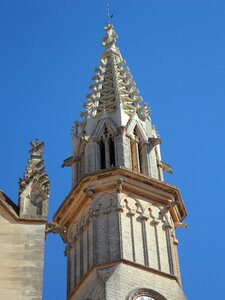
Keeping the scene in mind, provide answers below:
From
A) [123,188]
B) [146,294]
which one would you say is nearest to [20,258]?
[146,294]

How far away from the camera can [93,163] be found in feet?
92.8

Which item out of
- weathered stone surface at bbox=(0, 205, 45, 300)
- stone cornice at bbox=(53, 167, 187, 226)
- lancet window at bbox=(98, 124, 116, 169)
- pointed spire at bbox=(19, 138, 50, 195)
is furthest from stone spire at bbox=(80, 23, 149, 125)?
weathered stone surface at bbox=(0, 205, 45, 300)

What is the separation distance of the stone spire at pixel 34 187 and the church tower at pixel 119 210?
229 inches

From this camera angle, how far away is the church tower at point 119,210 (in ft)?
79.6

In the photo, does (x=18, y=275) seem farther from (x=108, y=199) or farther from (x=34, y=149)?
(x=108, y=199)

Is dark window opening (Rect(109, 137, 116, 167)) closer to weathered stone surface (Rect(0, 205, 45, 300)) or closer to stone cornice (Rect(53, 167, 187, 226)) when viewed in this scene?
stone cornice (Rect(53, 167, 187, 226))

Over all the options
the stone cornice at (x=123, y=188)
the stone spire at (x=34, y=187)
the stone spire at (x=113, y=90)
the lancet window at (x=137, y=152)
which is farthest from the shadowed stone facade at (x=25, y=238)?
the stone spire at (x=113, y=90)

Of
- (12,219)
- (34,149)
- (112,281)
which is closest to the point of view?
(12,219)

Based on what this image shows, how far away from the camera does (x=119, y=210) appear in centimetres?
2580

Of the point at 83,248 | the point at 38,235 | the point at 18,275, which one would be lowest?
the point at 18,275

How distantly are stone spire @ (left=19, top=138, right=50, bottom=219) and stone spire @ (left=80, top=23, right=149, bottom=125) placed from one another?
1187 centimetres

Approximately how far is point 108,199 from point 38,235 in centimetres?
998

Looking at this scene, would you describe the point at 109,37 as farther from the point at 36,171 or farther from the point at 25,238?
the point at 25,238

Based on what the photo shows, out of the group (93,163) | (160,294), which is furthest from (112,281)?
(93,163)
